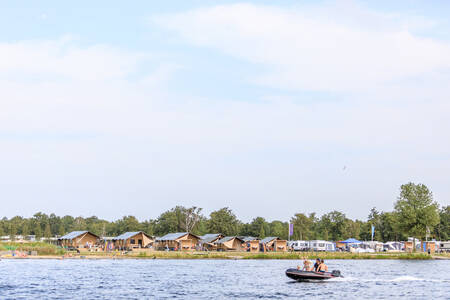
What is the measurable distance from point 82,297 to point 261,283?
2037 cm

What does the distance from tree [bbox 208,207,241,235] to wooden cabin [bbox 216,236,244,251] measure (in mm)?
30507

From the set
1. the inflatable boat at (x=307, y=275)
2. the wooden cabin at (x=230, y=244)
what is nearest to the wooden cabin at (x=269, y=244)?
the wooden cabin at (x=230, y=244)

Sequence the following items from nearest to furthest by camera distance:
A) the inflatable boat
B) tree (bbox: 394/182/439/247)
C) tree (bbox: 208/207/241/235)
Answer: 1. the inflatable boat
2. tree (bbox: 394/182/439/247)
3. tree (bbox: 208/207/241/235)

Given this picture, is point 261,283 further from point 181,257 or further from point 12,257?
point 12,257

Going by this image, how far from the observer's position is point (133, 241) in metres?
134

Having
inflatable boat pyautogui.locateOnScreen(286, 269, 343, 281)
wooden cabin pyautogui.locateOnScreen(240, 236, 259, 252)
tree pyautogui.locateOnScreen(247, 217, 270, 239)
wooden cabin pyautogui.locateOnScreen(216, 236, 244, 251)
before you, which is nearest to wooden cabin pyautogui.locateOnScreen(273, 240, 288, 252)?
wooden cabin pyautogui.locateOnScreen(240, 236, 259, 252)

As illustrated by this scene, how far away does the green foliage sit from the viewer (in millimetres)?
123375

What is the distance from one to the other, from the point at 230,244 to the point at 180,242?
1209 cm

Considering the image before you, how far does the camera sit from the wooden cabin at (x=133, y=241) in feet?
436

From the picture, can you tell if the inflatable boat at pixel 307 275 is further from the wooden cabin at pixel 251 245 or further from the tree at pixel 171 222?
the tree at pixel 171 222

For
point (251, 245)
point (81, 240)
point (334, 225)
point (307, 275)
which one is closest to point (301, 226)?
point (334, 225)

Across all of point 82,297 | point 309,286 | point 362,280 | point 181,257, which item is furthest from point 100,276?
point 181,257

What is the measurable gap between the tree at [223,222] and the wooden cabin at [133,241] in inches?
1275

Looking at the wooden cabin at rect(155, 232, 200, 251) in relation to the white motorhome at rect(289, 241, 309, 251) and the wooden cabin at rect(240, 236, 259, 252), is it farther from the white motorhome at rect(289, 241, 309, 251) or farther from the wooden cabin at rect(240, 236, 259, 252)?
the white motorhome at rect(289, 241, 309, 251)
